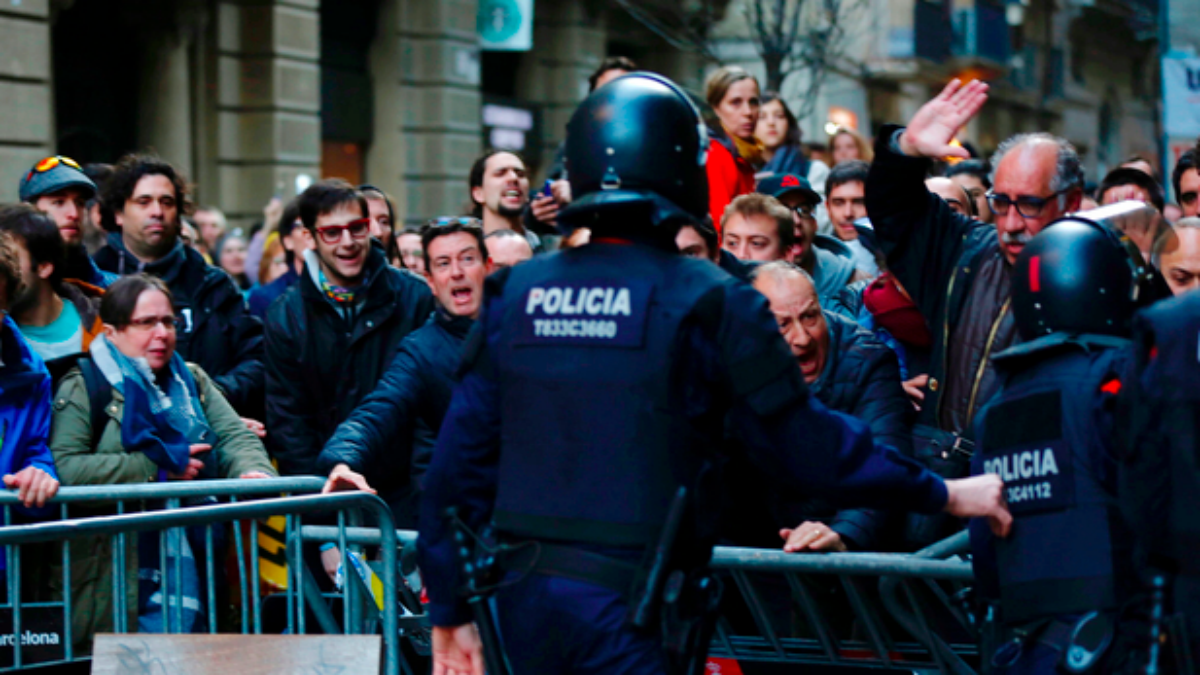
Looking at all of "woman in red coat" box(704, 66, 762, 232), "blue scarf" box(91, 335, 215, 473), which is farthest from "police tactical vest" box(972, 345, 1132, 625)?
"woman in red coat" box(704, 66, 762, 232)

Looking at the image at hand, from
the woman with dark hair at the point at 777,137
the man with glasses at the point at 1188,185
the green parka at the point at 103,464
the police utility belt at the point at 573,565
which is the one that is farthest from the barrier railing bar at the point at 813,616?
the woman with dark hair at the point at 777,137

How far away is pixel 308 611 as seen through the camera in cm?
489

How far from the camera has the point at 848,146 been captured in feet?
33.1

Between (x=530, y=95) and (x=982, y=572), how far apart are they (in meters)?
16.0

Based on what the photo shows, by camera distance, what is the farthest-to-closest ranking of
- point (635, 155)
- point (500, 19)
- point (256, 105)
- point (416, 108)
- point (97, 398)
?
point (500, 19), point (416, 108), point (256, 105), point (97, 398), point (635, 155)

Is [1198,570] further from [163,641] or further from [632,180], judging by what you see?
[163,641]

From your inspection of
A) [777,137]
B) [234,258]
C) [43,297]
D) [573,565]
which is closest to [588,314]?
[573,565]

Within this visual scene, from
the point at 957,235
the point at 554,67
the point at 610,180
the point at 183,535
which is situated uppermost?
the point at 554,67

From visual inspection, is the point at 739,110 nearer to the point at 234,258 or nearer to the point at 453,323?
the point at 453,323

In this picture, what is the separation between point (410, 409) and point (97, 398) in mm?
1087

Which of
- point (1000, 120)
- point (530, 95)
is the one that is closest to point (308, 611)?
point (530, 95)

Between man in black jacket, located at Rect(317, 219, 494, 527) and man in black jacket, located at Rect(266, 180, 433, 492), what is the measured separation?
436mm

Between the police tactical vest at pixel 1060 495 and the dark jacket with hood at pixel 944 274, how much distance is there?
1349 mm

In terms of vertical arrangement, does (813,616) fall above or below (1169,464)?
below
